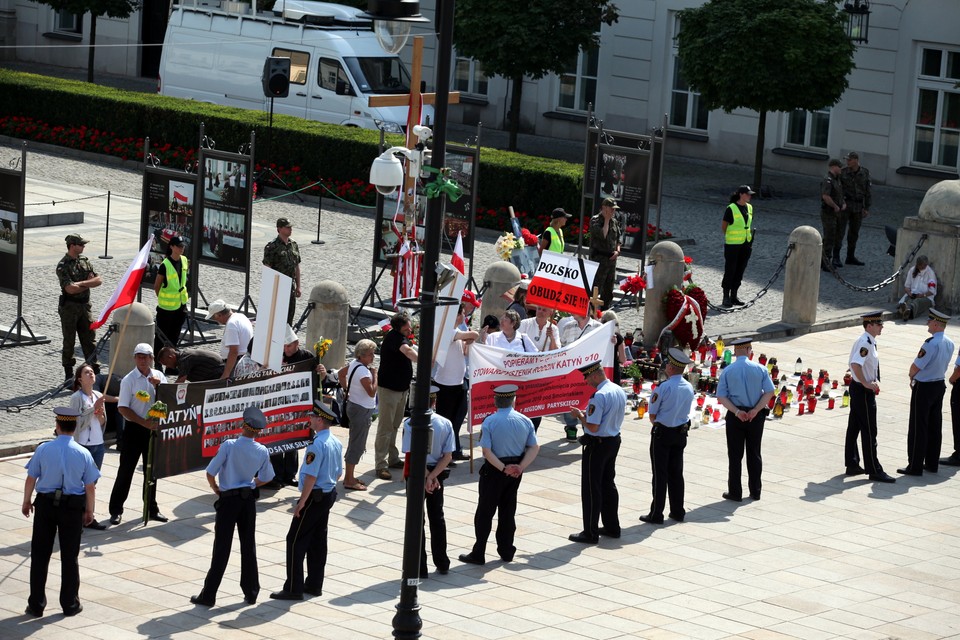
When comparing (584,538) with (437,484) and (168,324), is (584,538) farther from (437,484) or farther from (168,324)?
(168,324)

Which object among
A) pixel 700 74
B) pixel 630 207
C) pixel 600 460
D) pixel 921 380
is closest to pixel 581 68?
pixel 700 74

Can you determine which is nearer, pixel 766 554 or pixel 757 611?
pixel 757 611

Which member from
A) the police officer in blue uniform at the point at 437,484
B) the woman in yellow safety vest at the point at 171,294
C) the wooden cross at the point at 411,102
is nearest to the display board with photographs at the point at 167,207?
the woman in yellow safety vest at the point at 171,294

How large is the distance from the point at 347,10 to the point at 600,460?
2191 centimetres

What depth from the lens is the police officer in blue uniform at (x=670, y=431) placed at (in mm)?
14812

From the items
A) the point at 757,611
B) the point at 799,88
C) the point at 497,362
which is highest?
the point at 799,88

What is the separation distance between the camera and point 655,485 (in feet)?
48.8

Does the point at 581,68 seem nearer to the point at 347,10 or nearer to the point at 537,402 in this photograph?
the point at 347,10

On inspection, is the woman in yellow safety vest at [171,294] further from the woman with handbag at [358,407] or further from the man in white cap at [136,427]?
the man in white cap at [136,427]

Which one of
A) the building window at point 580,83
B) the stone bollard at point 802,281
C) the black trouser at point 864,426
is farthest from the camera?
the building window at point 580,83

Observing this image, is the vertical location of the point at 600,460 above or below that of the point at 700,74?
below

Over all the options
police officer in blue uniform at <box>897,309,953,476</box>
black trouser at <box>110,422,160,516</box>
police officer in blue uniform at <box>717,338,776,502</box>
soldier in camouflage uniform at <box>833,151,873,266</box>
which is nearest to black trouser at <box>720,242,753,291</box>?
soldier in camouflage uniform at <box>833,151,873,266</box>

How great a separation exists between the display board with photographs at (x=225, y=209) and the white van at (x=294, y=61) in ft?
36.3

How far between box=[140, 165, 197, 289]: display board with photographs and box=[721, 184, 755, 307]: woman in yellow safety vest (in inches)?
291
